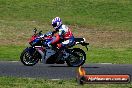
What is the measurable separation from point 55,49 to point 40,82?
5759 mm

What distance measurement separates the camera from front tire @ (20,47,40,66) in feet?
61.6

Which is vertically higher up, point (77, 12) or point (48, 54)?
point (48, 54)

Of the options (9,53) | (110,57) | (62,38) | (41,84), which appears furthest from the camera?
(9,53)

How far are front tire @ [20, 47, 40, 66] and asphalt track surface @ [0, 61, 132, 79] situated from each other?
203 mm

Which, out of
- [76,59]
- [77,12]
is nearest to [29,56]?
[76,59]

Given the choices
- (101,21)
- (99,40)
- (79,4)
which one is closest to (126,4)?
(79,4)

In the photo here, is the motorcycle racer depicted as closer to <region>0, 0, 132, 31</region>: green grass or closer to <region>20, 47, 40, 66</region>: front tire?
<region>20, 47, 40, 66</region>: front tire

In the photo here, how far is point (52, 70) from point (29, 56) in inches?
74.4

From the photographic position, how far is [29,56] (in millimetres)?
18859

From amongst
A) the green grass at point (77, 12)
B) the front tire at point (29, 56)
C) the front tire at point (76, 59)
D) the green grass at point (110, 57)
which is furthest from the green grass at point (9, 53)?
the green grass at point (77, 12)

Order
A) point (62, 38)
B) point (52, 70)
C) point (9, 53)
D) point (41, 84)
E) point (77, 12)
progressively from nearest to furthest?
point (41, 84), point (52, 70), point (62, 38), point (9, 53), point (77, 12)

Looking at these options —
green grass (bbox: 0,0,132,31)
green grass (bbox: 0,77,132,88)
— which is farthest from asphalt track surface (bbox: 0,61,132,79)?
green grass (bbox: 0,0,132,31)

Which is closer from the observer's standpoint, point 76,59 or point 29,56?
point 29,56

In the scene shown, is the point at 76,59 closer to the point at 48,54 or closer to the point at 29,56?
the point at 48,54
